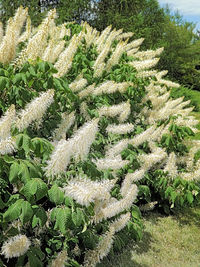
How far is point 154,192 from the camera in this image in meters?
5.89

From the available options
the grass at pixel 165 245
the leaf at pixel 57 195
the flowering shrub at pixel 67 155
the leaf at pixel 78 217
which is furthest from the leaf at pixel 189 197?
the leaf at pixel 57 195

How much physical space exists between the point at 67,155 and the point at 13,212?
56 cm

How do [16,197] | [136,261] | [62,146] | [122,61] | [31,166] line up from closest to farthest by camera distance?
1. [62,146]
2. [31,166]
3. [16,197]
4. [136,261]
5. [122,61]

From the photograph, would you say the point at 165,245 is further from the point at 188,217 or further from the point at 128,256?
the point at 188,217

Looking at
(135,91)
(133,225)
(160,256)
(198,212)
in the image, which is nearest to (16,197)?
(133,225)

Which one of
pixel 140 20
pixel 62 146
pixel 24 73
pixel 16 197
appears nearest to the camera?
pixel 62 146

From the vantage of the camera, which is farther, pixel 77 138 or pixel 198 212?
pixel 198 212

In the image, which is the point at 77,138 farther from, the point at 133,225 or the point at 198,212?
the point at 198,212

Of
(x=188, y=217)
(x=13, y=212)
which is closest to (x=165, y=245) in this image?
(x=188, y=217)

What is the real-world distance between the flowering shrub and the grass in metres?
0.34

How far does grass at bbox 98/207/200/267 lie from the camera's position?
4258mm

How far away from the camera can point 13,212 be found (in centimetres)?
242

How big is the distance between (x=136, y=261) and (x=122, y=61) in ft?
9.67

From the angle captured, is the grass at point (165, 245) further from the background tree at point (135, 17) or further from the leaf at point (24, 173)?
the background tree at point (135, 17)
